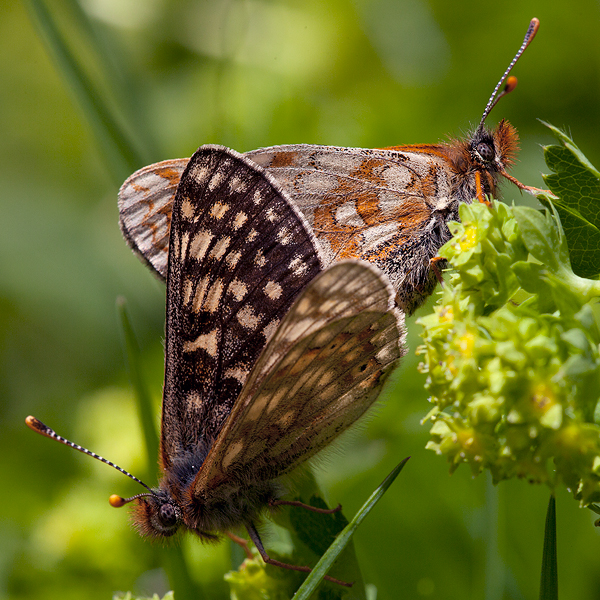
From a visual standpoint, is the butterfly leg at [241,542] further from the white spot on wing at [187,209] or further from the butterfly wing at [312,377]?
the white spot on wing at [187,209]

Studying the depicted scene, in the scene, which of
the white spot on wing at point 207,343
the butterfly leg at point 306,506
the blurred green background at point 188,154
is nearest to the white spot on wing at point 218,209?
the white spot on wing at point 207,343

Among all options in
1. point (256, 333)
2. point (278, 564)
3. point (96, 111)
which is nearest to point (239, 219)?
point (256, 333)

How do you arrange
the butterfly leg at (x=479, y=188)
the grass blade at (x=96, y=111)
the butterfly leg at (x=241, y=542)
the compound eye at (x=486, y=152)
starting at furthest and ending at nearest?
the grass blade at (x=96, y=111) → the compound eye at (x=486, y=152) → the butterfly leg at (x=479, y=188) → the butterfly leg at (x=241, y=542)

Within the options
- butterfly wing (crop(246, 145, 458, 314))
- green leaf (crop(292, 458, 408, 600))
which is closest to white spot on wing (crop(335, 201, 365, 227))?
butterfly wing (crop(246, 145, 458, 314))

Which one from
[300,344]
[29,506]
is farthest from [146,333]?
[300,344]

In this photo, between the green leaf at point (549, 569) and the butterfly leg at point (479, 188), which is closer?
the green leaf at point (549, 569)

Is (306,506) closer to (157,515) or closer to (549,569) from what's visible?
(157,515)
